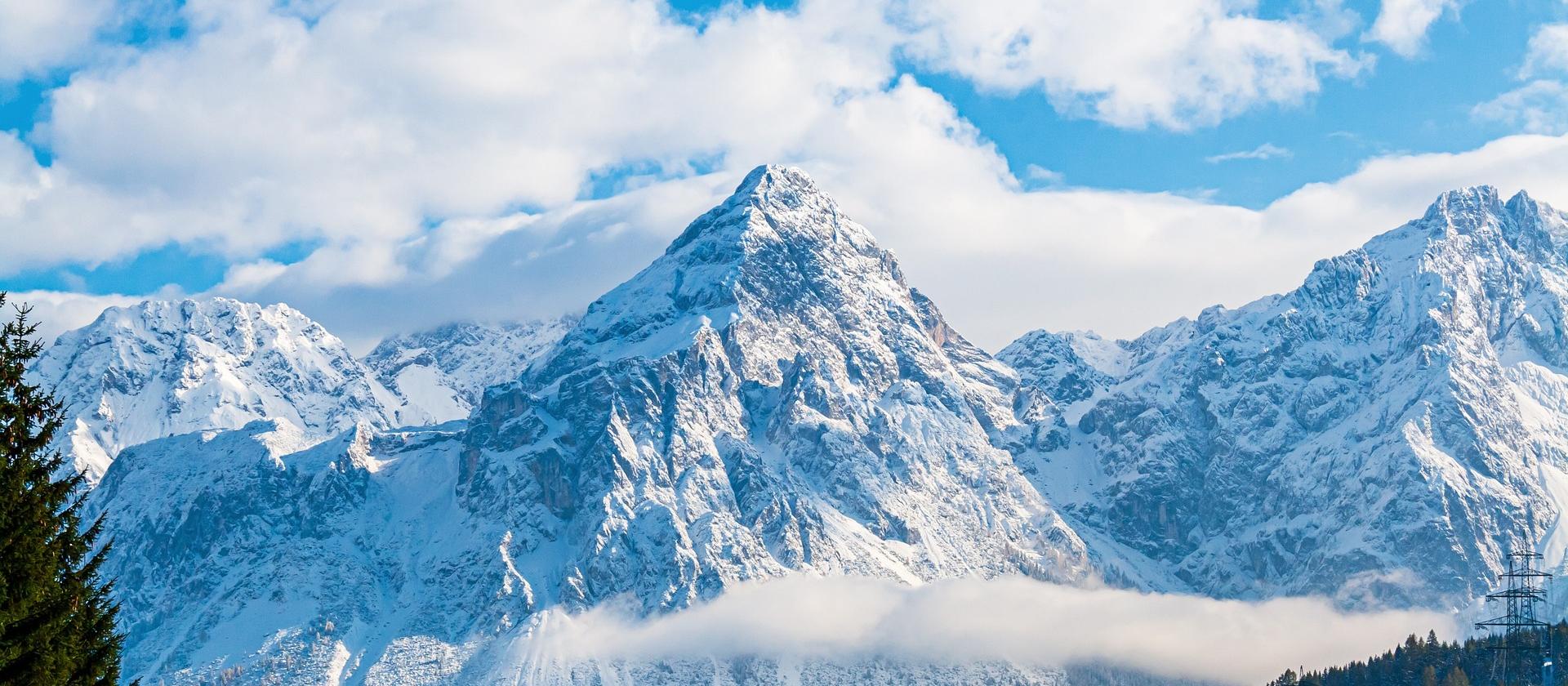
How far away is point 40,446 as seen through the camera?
168ft

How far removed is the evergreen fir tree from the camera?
4941 cm

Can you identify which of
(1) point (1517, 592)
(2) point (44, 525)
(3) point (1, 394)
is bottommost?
(2) point (44, 525)

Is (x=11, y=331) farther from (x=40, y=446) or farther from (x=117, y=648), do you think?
(x=117, y=648)

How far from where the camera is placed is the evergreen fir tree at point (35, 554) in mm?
49406

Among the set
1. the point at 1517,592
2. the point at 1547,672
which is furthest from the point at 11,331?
the point at 1517,592

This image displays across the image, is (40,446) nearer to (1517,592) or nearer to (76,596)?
(76,596)

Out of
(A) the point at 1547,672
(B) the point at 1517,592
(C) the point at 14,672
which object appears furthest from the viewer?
(B) the point at 1517,592

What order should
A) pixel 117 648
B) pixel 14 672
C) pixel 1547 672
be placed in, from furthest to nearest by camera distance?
pixel 1547 672 → pixel 117 648 → pixel 14 672

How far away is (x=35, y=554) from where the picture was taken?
50.2 metres

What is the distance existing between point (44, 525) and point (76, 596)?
241cm

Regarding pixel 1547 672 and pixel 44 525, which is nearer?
pixel 44 525

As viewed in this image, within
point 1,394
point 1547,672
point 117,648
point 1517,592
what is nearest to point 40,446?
point 1,394

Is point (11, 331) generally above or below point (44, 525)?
above

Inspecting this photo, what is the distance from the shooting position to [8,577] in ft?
162
